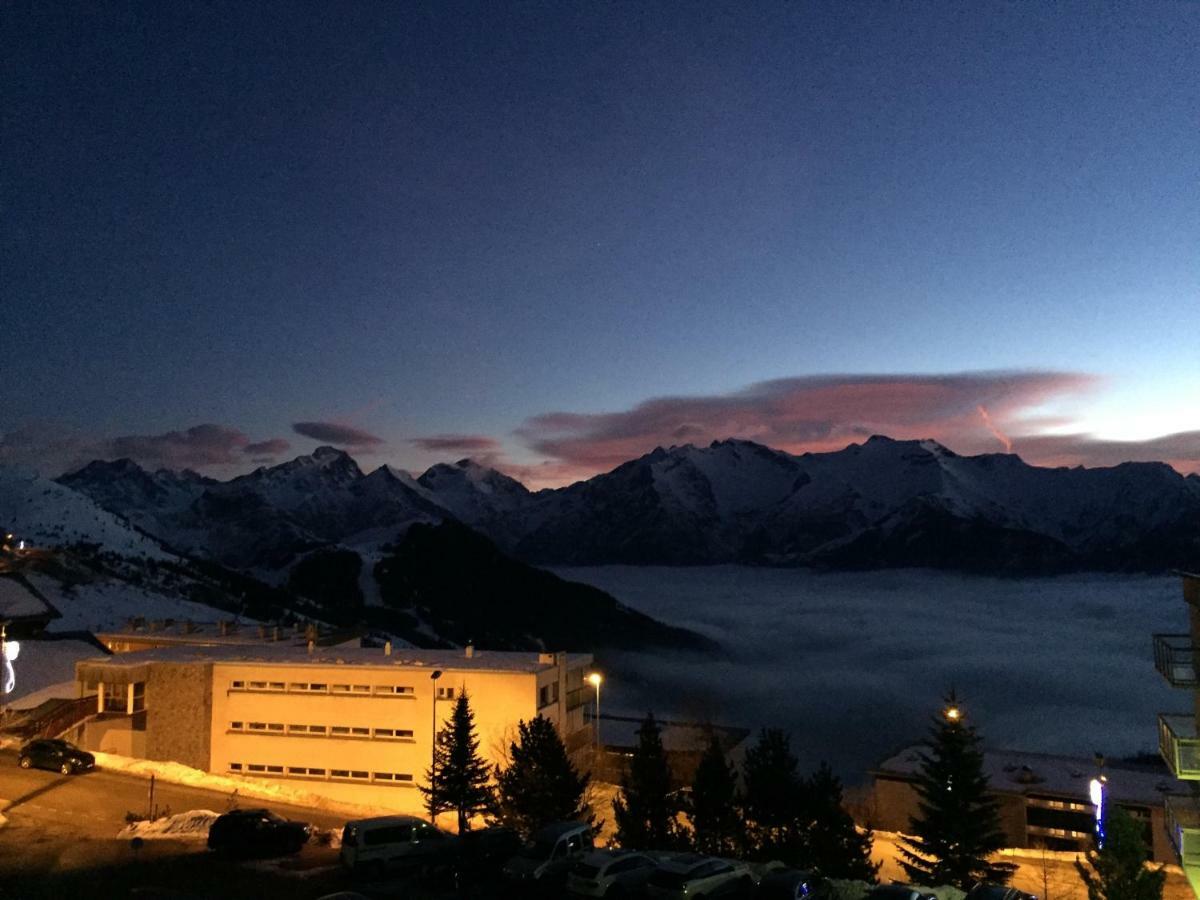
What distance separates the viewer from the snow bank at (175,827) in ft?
85.6

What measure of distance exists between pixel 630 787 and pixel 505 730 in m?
9.63

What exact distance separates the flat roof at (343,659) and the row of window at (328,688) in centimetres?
92

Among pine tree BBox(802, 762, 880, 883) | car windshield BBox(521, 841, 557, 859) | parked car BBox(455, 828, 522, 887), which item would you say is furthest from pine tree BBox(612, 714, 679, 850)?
car windshield BBox(521, 841, 557, 859)

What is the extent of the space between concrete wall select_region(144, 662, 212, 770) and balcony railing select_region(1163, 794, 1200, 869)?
3920 centimetres

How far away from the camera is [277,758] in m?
44.5

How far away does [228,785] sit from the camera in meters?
35.8

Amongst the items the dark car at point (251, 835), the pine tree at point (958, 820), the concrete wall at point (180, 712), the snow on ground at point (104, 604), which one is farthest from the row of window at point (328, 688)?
the snow on ground at point (104, 604)

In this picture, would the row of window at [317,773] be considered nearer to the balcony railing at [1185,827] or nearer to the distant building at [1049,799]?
the distant building at [1049,799]

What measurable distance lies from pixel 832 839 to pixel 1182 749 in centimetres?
1120

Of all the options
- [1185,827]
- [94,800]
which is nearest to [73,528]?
[94,800]

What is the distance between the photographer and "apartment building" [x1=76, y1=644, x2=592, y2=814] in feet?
142

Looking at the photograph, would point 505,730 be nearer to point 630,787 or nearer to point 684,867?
point 630,787

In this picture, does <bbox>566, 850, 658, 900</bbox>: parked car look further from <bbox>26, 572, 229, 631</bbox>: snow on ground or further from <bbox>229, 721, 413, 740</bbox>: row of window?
<bbox>26, 572, 229, 631</bbox>: snow on ground

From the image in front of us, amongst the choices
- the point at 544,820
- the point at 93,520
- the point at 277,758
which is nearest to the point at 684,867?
the point at 544,820
